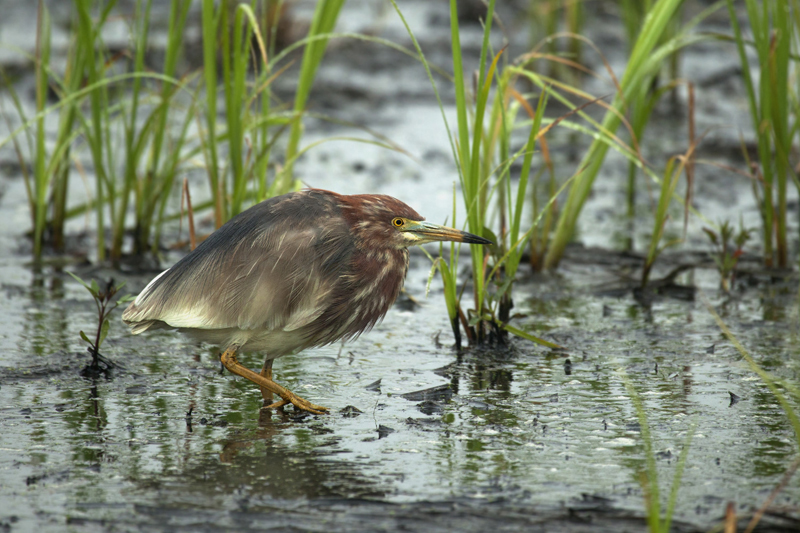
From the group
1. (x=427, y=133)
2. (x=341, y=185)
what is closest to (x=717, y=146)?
(x=427, y=133)

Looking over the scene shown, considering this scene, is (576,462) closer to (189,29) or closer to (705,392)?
(705,392)

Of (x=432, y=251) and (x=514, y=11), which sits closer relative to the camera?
(x=432, y=251)

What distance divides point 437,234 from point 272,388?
80 cm

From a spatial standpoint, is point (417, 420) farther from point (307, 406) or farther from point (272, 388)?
point (272, 388)

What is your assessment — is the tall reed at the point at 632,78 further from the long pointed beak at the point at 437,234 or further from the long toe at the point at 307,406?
the long toe at the point at 307,406

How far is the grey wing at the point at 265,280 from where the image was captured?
3234 millimetres

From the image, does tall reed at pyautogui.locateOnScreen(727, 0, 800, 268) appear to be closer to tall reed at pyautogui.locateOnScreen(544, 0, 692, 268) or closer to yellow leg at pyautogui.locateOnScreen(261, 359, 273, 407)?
tall reed at pyautogui.locateOnScreen(544, 0, 692, 268)

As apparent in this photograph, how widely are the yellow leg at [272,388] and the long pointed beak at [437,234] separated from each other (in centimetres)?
70

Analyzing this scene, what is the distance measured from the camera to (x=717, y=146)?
8047 mm

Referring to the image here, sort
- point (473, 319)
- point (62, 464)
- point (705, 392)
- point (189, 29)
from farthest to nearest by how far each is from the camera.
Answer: point (189, 29) → point (473, 319) → point (705, 392) → point (62, 464)

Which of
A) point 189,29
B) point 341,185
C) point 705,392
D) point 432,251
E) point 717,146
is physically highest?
point 189,29

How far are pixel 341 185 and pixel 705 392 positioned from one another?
4145 mm

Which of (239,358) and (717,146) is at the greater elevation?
(717,146)

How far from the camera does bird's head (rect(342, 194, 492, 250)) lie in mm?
3355
